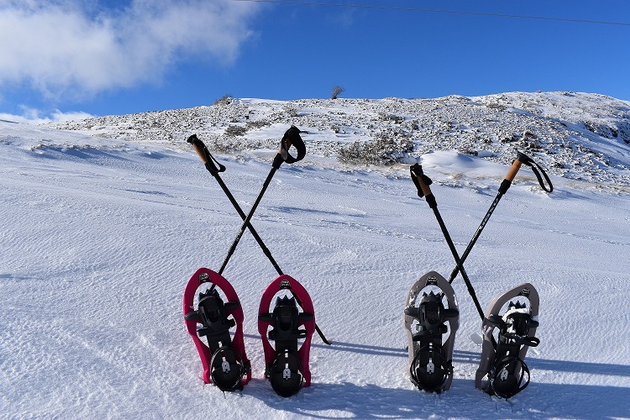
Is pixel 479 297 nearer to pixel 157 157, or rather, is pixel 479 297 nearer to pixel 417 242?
pixel 417 242

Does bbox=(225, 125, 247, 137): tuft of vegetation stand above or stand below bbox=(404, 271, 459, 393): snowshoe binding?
above

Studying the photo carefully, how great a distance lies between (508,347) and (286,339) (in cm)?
122

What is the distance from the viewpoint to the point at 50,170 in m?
7.96

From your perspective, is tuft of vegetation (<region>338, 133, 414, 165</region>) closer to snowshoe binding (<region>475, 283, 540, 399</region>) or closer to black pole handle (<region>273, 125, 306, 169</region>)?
black pole handle (<region>273, 125, 306, 169</region>)

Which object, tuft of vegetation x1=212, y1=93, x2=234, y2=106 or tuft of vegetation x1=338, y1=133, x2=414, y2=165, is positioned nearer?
tuft of vegetation x1=338, y1=133, x2=414, y2=165

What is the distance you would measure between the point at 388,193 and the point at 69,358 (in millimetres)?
8379

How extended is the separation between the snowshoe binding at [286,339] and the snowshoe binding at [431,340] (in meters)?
0.59

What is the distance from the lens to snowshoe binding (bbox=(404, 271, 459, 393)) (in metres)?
2.41

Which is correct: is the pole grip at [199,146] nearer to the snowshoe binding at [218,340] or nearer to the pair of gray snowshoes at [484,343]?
the snowshoe binding at [218,340]

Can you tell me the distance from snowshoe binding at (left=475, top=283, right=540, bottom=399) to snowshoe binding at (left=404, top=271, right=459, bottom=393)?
7.8 inches

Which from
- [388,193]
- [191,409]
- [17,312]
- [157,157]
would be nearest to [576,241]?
[388,193]

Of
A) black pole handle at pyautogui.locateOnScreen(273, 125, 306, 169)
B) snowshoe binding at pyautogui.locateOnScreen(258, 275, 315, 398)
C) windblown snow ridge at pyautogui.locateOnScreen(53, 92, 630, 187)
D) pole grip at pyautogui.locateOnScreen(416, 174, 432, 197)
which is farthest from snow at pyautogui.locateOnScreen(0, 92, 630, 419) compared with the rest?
windblown snow ridge at pyautogui.locateOnScreen(53, 92, 630, 187)

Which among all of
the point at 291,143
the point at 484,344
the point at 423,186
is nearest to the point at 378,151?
the point at 423,186

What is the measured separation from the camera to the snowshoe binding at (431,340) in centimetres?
241
